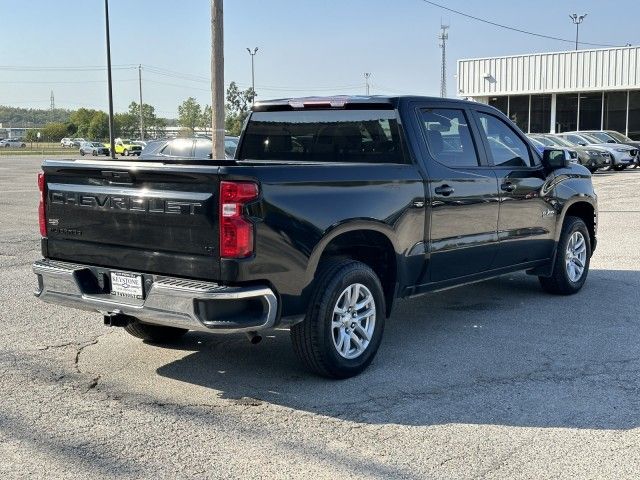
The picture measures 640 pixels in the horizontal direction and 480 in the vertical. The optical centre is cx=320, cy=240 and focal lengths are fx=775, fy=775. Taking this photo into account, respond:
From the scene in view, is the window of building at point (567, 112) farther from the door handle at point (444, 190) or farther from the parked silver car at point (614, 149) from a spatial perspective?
the door handle at point (444, 190)

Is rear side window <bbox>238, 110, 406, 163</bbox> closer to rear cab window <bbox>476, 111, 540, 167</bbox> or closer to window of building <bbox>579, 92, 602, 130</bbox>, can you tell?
rear cab window <bbox>476, 111, 540, 167</bbox>

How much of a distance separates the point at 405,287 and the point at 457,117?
5.42ft

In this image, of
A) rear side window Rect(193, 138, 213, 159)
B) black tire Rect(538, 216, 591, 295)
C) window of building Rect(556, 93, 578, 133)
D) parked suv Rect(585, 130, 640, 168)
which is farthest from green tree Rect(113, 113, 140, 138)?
black tire Rect(538, 216, 591, 295)

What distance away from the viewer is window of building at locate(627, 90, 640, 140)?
138ft

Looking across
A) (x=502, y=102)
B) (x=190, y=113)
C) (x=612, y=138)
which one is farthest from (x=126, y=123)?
A: (x=612, y=138)

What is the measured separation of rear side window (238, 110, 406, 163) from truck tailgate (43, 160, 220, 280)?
1.90m

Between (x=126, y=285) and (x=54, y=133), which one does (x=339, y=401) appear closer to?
(x=126, y=285)

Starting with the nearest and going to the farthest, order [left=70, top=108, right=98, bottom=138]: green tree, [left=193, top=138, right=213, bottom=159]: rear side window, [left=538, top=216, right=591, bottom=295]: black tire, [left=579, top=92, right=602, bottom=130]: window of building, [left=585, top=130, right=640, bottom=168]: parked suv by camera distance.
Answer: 1. [left=538, top=216, right=591, bottom=295]: black tire
2. [left=193, top=138, right=213, bottom=159]: rear side window
3. [left=585, top=130, right=640, bottom=168]: parked suv
4. [left=579, top=92, right=602, bottom=130]: window of building
5. [left=70, top=108, right=98, bottom=138]: green tree

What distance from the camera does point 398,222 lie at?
5.62 meters

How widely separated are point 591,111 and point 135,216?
1685 inches

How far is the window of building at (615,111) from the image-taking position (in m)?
42.7

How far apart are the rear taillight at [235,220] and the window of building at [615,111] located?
42.1m

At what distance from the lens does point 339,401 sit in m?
4.86

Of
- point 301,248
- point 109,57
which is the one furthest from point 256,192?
point 109,57
